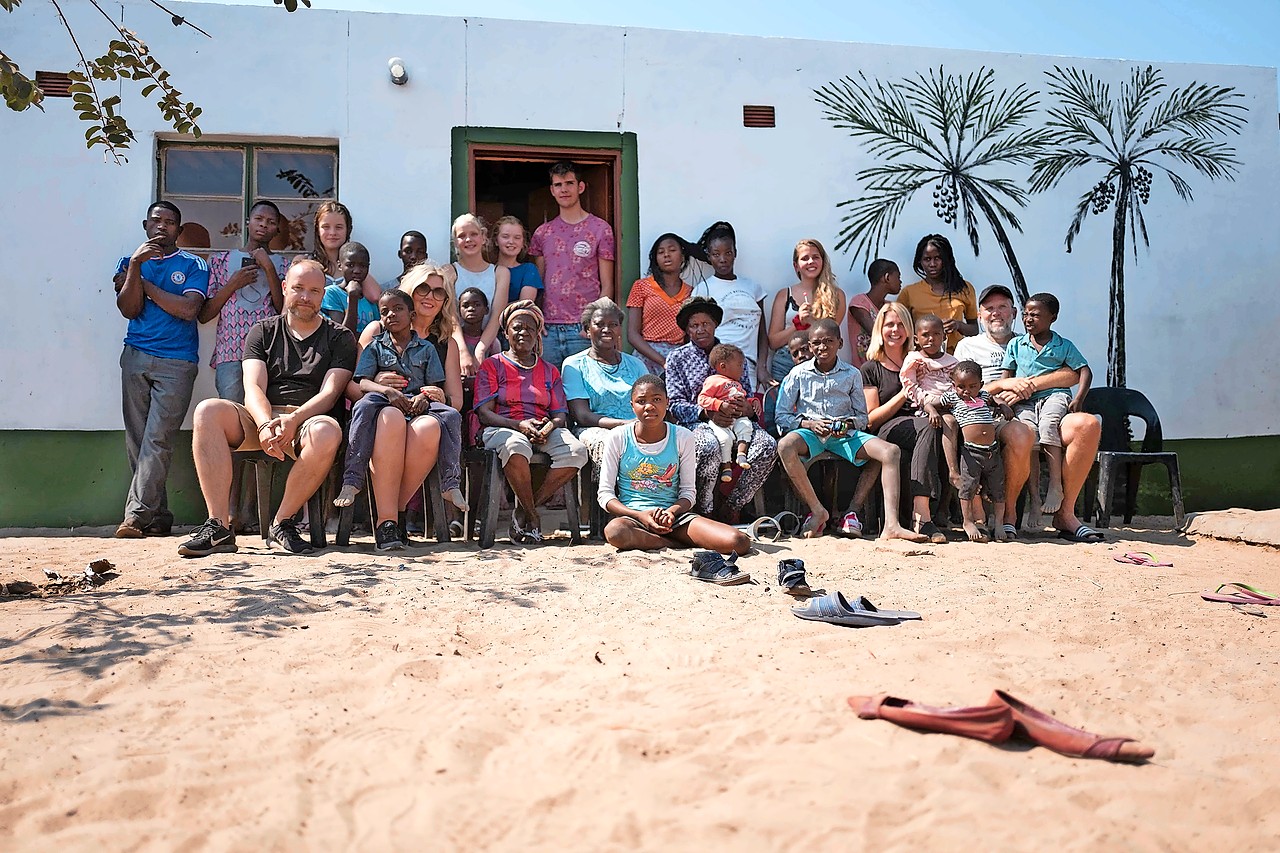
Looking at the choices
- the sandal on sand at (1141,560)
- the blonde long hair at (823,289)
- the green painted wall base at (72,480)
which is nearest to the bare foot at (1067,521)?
the sandal on sand at (1141,560)

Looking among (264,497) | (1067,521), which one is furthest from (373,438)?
(1067,521)

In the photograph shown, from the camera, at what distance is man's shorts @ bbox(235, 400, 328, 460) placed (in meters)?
4.76

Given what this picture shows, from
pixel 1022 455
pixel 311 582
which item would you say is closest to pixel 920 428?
pixel 1022 455

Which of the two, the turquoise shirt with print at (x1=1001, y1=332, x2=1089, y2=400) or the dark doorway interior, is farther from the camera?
the dark doorway interior

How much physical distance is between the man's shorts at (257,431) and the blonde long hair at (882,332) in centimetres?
317

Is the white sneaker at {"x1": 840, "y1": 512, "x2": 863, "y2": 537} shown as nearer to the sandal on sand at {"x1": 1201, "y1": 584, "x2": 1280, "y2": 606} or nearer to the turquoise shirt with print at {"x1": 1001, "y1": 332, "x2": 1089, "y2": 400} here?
the turquoise shirt with print at {"x1": 1001, "y1": 332, "x2": 1089, "y2": 400}

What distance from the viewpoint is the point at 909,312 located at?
6219 millimetres

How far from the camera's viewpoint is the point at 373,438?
4.77m

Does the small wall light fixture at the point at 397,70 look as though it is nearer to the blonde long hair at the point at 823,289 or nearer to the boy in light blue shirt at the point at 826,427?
the blonde long hair at the point at 823,289

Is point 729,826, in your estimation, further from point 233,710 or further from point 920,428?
point 920,428

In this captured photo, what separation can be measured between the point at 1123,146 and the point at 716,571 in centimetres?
528

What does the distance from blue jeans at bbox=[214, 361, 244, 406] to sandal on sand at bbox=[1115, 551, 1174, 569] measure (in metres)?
4.67

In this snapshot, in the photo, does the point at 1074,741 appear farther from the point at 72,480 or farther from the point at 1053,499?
the point at 72,480

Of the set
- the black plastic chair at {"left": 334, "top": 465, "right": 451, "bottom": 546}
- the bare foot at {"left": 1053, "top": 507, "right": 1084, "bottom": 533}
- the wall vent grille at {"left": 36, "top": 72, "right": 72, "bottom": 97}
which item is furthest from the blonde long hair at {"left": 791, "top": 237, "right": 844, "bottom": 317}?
the wall vent grille at {"left": 36, "top": 72, "right": 72, "bottom": 97}
